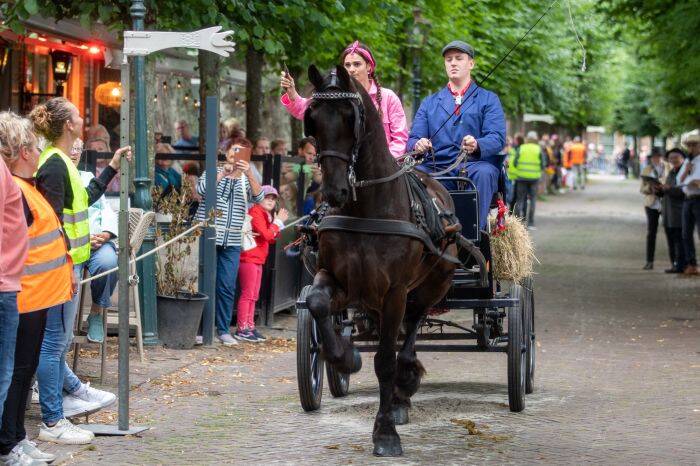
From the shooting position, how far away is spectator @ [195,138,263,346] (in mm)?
12320

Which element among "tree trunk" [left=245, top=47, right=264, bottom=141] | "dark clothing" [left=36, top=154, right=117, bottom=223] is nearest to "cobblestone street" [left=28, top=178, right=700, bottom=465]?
"dark clothing" [left=36, top=154, right=117, bottom=223]

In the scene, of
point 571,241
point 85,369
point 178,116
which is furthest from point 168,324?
point 571,241

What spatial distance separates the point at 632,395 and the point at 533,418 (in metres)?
1.37

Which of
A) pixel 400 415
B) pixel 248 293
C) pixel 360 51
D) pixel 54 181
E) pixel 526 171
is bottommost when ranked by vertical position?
pixel 400 415

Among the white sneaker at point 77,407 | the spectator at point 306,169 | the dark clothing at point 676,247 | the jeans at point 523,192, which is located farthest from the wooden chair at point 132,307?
the jeans at point 523,192

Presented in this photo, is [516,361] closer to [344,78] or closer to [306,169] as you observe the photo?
[344,78]

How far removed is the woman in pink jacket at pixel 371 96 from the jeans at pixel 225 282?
3946 millimetres

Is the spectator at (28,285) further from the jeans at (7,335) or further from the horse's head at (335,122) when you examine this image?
the horse's head at (335,122)

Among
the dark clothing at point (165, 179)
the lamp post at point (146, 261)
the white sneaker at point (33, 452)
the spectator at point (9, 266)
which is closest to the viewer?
the spectator at point (9, 266)

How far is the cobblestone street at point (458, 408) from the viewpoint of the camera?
748 centimetres

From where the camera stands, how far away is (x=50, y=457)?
23.0ft

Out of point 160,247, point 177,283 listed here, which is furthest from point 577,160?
point 160,247

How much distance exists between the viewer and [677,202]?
68.1 ft

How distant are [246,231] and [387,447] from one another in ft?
17.7
